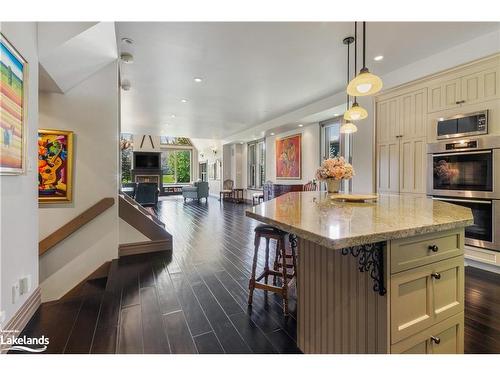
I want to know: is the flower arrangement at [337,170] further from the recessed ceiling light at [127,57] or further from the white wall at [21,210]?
the recessed ceiling light at [127,57]

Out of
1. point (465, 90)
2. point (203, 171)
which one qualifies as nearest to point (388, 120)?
point (465, 90)

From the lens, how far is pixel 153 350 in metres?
1.51

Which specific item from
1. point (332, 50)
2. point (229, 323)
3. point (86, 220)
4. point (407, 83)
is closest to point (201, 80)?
point (332, 50)

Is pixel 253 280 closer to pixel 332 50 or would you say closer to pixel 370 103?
pixel 332 50

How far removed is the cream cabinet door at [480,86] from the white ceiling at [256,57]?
0.46m

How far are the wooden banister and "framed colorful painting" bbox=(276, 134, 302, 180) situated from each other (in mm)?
5401

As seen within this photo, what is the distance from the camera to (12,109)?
1.53 m

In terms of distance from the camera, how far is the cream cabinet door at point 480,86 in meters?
2.67

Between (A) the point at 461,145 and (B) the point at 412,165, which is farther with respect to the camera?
(B) the point at 412,165

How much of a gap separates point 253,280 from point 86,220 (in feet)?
7.04

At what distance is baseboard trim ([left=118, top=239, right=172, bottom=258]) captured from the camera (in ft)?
10.9

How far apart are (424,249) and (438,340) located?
480 mm

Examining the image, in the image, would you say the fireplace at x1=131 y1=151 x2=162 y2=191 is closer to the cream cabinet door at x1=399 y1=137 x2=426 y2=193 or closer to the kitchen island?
the cream cabinet door at x1=399 y1=137 x2=426 y2=193

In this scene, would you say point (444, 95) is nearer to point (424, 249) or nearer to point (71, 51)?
point (424, 249)
